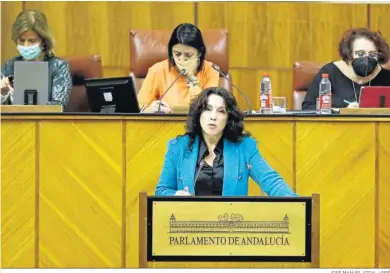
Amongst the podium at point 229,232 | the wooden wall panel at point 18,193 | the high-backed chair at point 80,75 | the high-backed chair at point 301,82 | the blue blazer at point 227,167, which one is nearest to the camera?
the podium at point 229,232

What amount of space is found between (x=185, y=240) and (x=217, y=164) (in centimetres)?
69

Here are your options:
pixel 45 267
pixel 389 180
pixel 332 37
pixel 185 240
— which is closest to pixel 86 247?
pixel 45 267

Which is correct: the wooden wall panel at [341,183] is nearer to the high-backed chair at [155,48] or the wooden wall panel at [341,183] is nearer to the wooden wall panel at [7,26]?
the high-backed chair at [155,48]

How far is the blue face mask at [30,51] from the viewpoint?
5059 millimetres

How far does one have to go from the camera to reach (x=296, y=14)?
6.54 metres

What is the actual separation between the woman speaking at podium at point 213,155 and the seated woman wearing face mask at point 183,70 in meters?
1.00

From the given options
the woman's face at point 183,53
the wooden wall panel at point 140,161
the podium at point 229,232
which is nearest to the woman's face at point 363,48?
the woman's face at point 183,53

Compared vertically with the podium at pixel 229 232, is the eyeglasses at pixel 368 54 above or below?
above

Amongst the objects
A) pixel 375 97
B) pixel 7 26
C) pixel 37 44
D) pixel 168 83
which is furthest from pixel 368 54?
pixel 7 26

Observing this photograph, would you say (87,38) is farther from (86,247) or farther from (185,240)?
(185,240)

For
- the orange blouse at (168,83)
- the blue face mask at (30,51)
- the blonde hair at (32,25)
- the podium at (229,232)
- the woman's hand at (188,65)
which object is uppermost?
the blonde hair at (32,25)

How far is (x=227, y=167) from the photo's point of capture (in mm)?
3975

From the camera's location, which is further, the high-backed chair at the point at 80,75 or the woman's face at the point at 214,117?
the high-backed chair at the point at 80,75

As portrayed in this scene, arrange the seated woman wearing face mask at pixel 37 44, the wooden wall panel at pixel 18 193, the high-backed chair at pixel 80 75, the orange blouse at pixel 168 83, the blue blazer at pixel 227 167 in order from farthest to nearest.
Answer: the high-backed chair at pixel 80 75 < the orange blouse at pixel 168 83 < the seated woman wearing face mask at pixel 37 44 < the wooden wall panel at pixel 18 193 < the blue blazer at pixel 227 167
